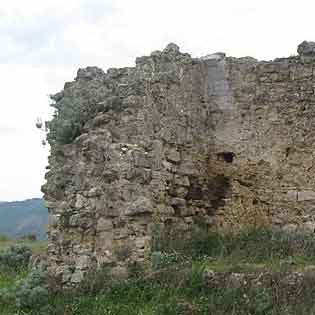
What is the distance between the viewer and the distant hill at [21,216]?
43125mm

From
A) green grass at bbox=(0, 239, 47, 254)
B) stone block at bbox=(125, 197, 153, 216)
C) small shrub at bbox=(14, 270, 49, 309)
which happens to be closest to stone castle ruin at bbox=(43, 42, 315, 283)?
stone block at bbox=(125, 197, 153, 216)

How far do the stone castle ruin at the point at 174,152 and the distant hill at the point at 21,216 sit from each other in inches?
1234

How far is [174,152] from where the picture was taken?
31.1 feet

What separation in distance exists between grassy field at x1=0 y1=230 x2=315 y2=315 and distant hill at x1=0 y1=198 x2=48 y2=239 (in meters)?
32.4

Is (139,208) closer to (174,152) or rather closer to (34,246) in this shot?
(174,152)

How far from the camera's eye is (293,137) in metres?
9.78

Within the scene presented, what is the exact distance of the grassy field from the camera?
709 centimetres

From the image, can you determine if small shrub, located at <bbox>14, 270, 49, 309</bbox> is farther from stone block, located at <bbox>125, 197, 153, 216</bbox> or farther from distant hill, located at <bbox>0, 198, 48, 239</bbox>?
distant hill, located at <bbox>0, 198, 48, 239</bbox>

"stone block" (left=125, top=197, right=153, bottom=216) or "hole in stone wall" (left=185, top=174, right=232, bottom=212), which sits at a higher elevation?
"hole in stone wall" (left=185, top=174, right=232, bottom=212)

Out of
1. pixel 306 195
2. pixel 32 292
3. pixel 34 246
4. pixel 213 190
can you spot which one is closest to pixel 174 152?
pixel 213 190

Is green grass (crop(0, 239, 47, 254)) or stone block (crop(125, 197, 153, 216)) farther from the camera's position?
green grass (crop(0, 239, 47, 254))

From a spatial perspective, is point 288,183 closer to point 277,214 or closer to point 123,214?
point 277,214

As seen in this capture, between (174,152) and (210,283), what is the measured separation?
248 centimetres

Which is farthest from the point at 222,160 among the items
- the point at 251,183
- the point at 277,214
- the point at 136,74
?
the point at 136,74
